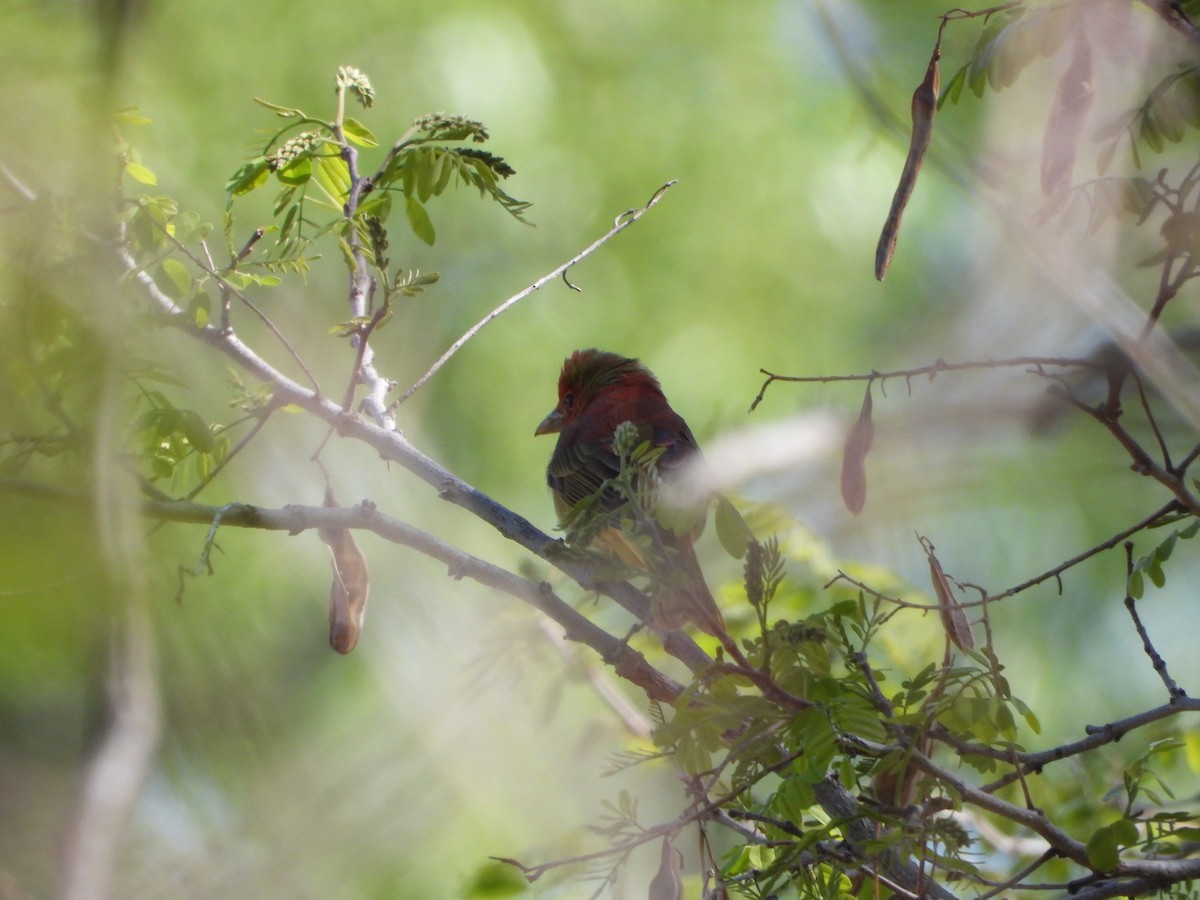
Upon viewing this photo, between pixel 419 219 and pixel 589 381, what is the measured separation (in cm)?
239

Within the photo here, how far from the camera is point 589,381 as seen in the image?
15.7 feet

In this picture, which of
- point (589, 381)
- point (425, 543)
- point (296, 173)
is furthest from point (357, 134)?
point (589, 381)

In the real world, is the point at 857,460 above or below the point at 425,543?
below

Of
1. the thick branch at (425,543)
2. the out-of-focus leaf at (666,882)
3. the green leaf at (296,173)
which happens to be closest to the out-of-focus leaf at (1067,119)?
the thick branch at (425,543)

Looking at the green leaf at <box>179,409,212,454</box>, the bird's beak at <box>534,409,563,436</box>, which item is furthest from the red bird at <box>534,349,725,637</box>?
the green leaf at <box>179,409,212,454</box>

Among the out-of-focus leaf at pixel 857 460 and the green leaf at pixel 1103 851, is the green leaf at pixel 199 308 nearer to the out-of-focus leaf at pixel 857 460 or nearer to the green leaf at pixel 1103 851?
the out-of-focus leaf at pixel 857 460

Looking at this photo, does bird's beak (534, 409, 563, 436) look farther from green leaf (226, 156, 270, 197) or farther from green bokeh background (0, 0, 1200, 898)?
green leaf (226, 156, 270, 197)

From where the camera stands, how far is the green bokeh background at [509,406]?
2.89m

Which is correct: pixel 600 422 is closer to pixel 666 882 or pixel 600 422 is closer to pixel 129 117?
pixel 129 117

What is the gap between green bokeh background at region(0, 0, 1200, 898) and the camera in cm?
289

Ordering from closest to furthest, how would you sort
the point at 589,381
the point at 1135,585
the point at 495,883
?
the point at 1135,585 < the point at 495,883 < the point at 589,381

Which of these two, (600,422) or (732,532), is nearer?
(732,532)

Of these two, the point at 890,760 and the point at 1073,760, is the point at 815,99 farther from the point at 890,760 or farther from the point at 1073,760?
the point at 890,760

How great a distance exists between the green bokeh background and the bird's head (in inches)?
16.2
